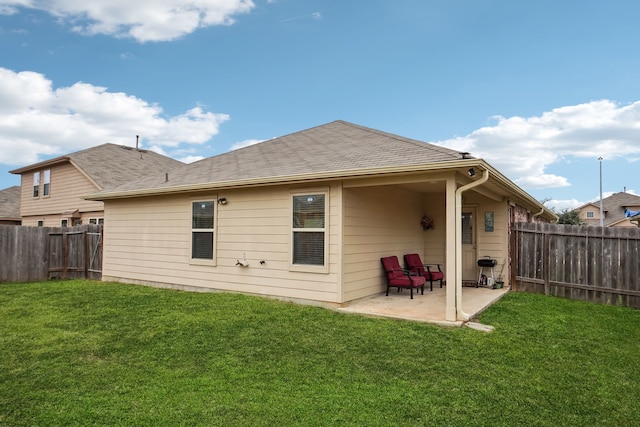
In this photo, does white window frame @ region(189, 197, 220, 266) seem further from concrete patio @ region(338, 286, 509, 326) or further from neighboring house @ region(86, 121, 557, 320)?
concrete patio @ region(338, 286, 509, 326)

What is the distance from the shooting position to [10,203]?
24.5 m

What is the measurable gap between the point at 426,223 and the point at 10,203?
26338 mm

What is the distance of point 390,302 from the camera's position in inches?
288

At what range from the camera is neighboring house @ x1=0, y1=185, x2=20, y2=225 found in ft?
74.3

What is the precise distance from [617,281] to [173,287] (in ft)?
31.3

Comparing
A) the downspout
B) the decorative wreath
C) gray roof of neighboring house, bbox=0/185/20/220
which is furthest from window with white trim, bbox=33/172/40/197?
the downspout

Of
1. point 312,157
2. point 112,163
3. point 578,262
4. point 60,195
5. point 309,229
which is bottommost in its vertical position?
point 578,262

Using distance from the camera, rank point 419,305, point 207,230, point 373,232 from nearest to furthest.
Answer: point 419,305 < point 373,232 < point 207,230

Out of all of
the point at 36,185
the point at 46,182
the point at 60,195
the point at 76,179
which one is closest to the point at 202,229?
the point at 76,179

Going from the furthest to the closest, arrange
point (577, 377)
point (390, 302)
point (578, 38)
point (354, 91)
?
point (354, 91)
point (578, 38)
point (390, 302)
point (577, 377)

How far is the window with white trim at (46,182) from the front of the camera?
19.2m

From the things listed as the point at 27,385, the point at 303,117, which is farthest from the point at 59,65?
the point at 27,385

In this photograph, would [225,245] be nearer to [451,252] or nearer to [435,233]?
[451,252]

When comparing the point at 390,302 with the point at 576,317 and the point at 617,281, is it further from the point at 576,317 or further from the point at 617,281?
the point at 617,281
